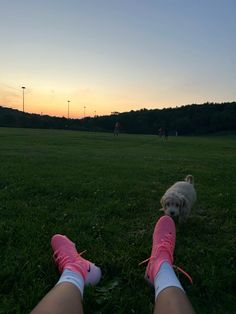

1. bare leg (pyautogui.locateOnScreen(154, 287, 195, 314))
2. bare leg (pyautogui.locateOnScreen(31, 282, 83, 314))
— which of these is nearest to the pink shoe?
bare leg (pyautogui.locateOnScreen(154, 287, 195, 314))

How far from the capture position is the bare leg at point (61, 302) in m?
2.73

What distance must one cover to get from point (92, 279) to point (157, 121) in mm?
121566

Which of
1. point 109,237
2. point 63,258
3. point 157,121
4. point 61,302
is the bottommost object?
point 109,237

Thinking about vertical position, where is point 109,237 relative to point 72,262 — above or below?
below

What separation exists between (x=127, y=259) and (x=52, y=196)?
145 inches

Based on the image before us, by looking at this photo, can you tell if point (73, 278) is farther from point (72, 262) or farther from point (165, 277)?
point (165, 277)

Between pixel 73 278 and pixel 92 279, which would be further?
pixel 92 279

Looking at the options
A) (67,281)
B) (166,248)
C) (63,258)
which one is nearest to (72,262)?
(63,258)

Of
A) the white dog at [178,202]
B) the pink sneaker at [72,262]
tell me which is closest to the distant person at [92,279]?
the pink sneaker at [72,262]

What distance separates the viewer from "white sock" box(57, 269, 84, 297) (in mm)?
3395

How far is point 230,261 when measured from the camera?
466 centimetres

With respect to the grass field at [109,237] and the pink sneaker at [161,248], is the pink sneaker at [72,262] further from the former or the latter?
the pink sneaker at [161,248]

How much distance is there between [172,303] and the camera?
294cm

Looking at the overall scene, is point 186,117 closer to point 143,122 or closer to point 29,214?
point 143,122
